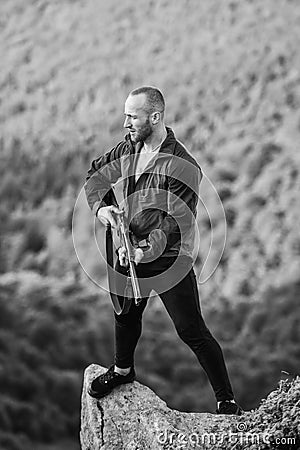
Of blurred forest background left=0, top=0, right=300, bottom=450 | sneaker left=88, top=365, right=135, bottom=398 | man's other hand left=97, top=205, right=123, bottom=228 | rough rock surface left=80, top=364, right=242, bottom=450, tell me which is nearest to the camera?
rough rock surface left=80, top=364, right=242, bottom=450

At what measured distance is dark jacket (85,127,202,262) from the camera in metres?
2.13

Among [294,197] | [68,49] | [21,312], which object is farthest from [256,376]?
[68,49]

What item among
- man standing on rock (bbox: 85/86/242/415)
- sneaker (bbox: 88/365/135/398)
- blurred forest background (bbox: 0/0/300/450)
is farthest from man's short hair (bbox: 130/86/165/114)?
blurred forest background (bbox: 0/0/300/450)

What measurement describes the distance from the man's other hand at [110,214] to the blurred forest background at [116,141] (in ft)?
6.56

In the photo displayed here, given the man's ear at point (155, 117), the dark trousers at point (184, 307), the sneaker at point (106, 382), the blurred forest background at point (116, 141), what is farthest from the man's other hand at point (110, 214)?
the blurred forest background at point (116, 141)

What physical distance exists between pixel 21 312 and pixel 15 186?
0.66 metres

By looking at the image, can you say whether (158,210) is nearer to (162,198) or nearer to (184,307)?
(162,198)

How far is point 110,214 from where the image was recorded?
2.19m

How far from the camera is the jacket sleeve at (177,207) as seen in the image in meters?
2.13

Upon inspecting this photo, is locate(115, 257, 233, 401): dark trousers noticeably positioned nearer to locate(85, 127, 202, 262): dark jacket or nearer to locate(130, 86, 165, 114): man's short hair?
locate(85, 127, 202, 262): dark jacket

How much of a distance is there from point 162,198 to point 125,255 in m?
0.17

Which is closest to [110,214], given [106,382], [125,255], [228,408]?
[125,255]

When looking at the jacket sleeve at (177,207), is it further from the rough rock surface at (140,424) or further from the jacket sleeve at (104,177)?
the rough rock surface at (140,424)

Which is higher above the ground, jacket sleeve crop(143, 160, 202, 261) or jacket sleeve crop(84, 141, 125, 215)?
jacket sleeve crop(84, 141, 125, 215)
